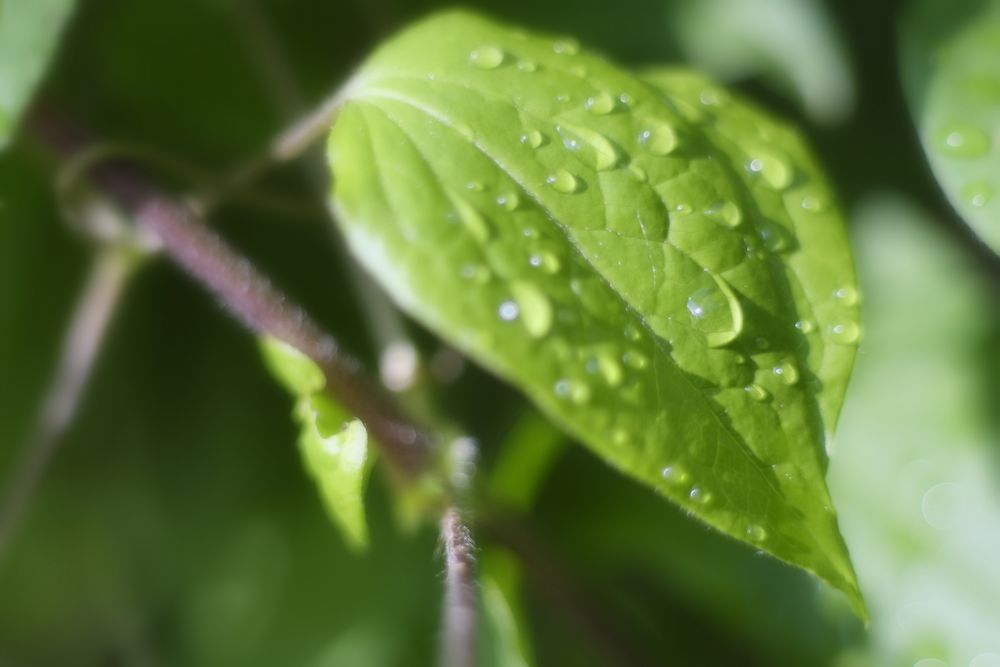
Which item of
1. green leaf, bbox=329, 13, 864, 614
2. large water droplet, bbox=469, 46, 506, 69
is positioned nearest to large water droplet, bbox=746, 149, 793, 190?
green leaf, bbox=329, 13, 864, 614

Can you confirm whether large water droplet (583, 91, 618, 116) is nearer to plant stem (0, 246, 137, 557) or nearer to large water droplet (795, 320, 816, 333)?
large water droplet (795, 320, 816, 333)

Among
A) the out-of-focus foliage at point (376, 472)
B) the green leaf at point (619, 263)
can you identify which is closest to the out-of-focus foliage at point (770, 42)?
the out-of-focus foliage at point (376, 472)

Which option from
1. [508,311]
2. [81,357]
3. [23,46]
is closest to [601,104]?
[508,311]

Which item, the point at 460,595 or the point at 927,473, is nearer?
the point at 460,595

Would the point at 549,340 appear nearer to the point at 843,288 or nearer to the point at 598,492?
the point at 843,288

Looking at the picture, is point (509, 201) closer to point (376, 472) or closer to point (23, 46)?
point (23, 46)

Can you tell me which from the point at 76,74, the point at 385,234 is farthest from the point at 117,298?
the point at 385,234
